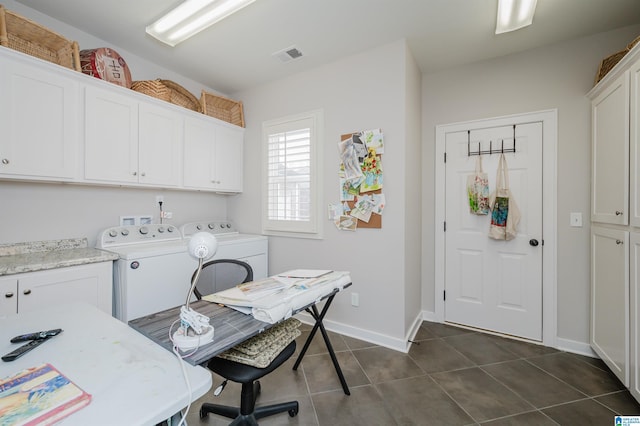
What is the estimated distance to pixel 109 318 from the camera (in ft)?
3.68

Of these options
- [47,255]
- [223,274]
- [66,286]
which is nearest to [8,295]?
[66,286]

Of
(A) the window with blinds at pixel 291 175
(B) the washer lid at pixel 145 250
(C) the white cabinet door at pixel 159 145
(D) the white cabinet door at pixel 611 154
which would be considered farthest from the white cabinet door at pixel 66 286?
(D) the white cabinet door at pixel 611 154

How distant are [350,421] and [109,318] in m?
1.42

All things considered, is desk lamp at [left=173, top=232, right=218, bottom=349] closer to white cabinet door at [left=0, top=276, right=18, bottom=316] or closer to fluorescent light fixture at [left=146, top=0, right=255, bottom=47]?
white cabinet door at [left=0, top=276, right=18, bottom=316]

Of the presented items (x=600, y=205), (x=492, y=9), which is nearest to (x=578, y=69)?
(x=492, y=9)

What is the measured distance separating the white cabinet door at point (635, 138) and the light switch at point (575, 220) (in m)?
0.74

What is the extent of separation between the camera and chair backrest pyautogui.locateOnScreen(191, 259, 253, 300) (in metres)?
1.97

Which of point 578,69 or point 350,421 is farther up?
point 578,69

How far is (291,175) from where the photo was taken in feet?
9.85

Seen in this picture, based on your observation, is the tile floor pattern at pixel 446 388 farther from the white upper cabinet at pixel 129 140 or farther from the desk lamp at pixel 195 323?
the white upper cabinet at pixel 129 140

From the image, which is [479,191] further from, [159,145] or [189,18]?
[159,145]

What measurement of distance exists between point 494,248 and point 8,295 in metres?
3.78

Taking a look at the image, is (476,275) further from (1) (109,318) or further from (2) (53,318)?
(2) (53,318)

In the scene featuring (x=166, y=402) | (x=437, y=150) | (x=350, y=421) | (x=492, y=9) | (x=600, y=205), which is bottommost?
(x=350, y=421)
